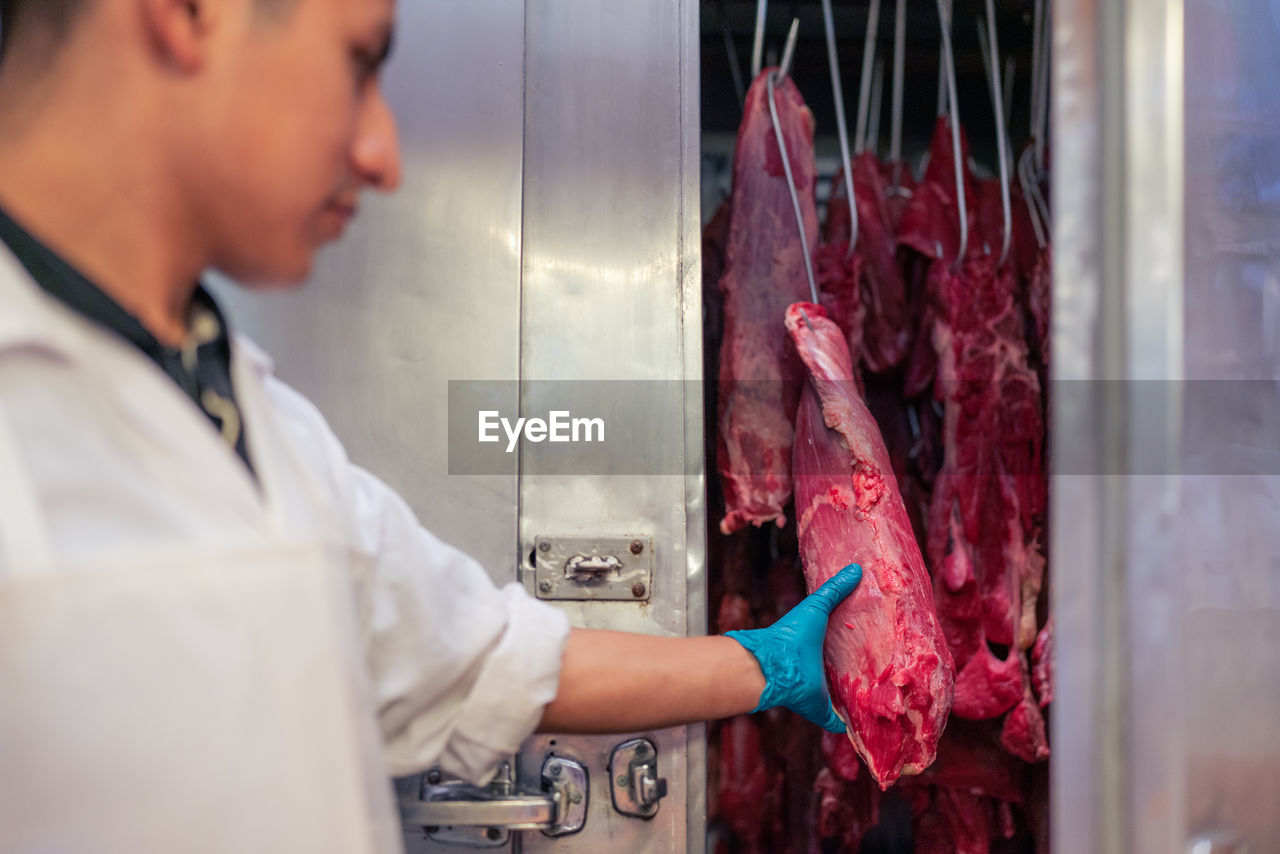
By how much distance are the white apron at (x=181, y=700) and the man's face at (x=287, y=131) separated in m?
0.22

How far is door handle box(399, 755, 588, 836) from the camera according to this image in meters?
1.31

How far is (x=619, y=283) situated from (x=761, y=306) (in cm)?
35

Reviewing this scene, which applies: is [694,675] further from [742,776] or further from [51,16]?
[51,16]

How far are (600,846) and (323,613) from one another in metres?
0.84

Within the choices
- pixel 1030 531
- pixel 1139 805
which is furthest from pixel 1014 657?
pixel 1139 805

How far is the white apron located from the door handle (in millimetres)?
529

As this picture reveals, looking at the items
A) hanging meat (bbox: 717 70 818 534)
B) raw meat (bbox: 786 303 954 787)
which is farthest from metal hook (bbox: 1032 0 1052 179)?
raw meat (bbox: 786 303 954 787)

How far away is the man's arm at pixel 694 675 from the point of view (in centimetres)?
118

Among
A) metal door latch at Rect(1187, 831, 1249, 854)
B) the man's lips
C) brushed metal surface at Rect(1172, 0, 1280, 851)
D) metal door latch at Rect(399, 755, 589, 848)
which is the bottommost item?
metal door latch at Rect(399, 755, 589, 848)

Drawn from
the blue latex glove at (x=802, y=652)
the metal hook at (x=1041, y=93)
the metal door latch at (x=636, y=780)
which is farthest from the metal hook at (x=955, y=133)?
the metal door latch at (x=636, y=780)

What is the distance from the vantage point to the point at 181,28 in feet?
2.25

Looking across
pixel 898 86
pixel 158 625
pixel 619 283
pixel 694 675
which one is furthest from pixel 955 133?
pixel 158 625

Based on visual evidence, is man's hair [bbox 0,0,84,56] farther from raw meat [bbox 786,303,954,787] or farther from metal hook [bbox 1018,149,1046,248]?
metal hook [bbox 1018,149,1046,248]

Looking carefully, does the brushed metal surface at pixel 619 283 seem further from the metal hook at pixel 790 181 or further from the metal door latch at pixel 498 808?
the metal hook at pixel 790 181
